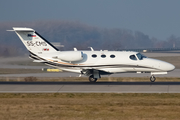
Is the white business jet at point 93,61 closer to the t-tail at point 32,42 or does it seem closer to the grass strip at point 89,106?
the t-tail at point 32,42

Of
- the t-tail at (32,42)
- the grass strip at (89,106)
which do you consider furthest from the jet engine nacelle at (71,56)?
the grass strip at (89,106)

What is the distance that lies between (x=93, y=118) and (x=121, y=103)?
408 cm

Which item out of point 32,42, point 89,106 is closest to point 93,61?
point 32,42

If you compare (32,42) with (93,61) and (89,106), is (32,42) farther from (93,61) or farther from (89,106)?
(89,106)

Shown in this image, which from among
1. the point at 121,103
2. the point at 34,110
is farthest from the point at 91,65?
the point at 34,110

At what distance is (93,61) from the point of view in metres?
28.2

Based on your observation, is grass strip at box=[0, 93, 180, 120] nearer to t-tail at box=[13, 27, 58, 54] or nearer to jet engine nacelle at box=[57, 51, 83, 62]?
jet engine nacelle at box=[57, 51, 83, 62]

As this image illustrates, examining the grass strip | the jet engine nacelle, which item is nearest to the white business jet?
the jet engine nacelle

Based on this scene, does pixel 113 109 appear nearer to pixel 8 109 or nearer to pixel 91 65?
pixel 8 109

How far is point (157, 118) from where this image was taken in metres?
13.2

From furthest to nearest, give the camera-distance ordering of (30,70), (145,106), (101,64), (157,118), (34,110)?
(30,70), (101,64), (145,106), (34,110), (157,118)

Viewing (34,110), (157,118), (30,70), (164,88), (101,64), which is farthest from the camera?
(30,70)

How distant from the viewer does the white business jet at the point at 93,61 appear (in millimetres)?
28109

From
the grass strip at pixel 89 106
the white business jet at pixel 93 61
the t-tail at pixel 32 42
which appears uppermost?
the t-tail at pixel 32 42
